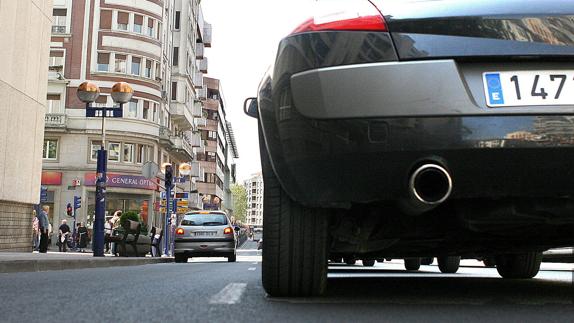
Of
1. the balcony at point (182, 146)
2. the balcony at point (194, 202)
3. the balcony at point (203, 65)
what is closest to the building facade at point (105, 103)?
the balcony at point (182, 146)

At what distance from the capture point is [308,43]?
117 inches

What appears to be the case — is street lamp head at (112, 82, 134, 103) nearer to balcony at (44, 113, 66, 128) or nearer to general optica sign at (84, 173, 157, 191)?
general optica sign at (84, 173, 157, 191)

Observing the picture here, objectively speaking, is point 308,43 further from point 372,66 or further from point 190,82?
point 190,82

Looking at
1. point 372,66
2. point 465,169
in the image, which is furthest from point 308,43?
point 465,169

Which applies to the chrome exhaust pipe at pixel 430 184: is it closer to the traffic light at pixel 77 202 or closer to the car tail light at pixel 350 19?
the car tail light at pixel 350 19

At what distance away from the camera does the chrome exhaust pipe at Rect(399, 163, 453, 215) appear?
2.79 metres

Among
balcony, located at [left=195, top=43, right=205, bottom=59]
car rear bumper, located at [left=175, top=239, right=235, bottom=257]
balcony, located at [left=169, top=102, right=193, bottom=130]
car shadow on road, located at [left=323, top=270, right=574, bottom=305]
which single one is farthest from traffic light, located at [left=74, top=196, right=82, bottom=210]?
car shadow on road, located at [left=323, top=270, right=574, bottom=305]

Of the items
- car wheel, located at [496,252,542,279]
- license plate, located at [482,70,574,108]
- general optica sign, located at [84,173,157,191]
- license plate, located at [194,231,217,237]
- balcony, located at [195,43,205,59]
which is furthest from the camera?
Result: balcony, located at [195,43,205,59]

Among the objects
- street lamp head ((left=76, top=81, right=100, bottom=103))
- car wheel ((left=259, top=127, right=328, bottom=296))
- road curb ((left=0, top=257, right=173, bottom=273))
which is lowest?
road curb ((left=0, top=257, right=173, bottom=273))

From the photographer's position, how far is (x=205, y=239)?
1786 centimetres

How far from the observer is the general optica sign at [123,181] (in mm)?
40719

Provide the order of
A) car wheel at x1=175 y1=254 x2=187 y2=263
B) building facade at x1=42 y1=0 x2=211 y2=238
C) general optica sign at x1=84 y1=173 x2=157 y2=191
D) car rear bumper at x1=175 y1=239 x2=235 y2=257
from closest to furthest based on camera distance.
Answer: car rear bumper at x1=175 y1=239 x2=235 y2=257, car wheel at x1=175 y1=254 x2=187 y2=263, general optica sign at x1=84 y1=173 x2=157 y2=191, building facade at x1=42 y1=0 x2=211 y2=238

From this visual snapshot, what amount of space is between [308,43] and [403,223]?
105 centimetres

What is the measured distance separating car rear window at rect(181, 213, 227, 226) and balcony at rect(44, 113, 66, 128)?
24795mm
